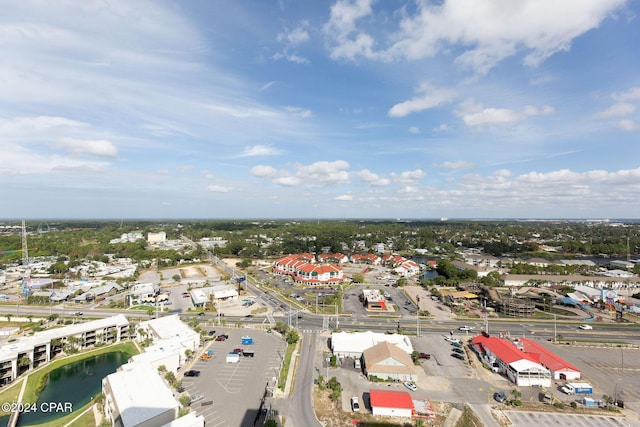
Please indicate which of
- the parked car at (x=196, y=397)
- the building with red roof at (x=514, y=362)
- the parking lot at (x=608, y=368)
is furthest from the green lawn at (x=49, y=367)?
the parking lot at (x=608, y=368)

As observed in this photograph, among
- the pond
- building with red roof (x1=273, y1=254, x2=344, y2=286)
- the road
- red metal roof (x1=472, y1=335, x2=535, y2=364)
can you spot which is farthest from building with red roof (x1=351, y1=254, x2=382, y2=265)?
the pond

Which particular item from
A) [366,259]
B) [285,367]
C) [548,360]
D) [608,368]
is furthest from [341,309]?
[366,259]

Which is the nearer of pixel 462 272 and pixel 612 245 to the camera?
pixel 462 272

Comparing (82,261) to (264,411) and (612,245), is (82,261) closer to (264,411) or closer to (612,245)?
(264,411)

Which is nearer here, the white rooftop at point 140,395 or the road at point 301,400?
the white rooftop at point 140,395

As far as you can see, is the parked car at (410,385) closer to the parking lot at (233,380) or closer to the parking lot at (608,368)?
the parking lot at (233,380)

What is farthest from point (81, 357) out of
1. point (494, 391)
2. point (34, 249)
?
point (34, 249)
